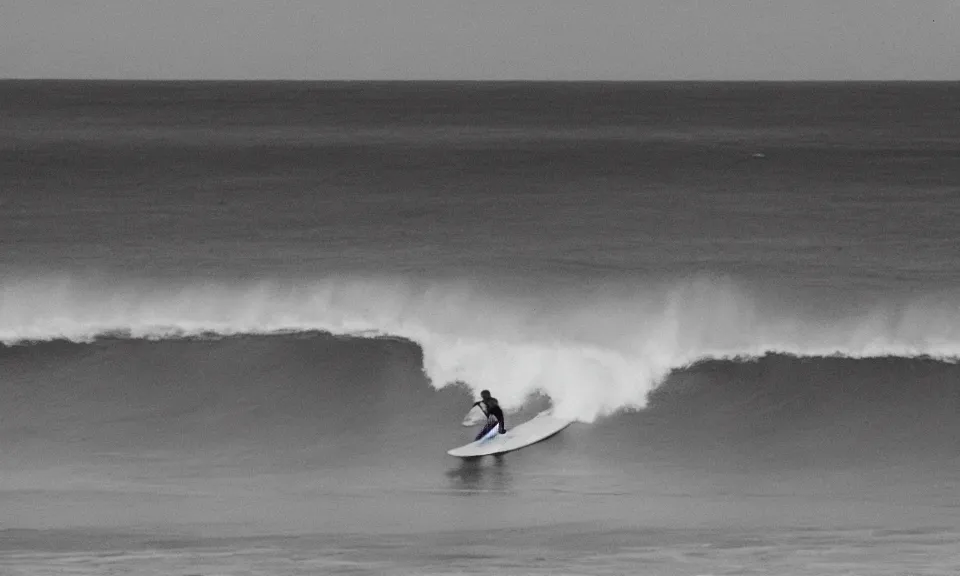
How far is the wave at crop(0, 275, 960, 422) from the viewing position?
18828 mm

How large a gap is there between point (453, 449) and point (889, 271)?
13719mm

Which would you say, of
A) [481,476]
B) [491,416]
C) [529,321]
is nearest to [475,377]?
[491,416]

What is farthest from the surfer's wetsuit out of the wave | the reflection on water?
the wave

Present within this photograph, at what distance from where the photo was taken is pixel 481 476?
14.8 metres

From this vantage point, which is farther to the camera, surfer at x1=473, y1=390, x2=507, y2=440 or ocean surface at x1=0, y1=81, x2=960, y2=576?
surfer at x1=473, y1=390, x2=507, y2=440

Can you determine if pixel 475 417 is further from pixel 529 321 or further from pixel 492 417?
pixel 529 321

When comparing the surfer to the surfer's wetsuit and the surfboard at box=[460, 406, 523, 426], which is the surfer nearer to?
the surfer's wetsuit

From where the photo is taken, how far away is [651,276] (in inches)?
1005

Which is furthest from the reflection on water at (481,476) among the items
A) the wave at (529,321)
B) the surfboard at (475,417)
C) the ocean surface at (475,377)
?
the wave at (529,321)

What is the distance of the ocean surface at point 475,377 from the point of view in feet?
41.3

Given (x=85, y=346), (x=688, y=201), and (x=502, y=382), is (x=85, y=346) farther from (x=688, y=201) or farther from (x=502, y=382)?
(x=688, y=201)

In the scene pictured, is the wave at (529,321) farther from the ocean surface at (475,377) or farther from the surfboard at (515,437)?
the surfboard at (515,437)

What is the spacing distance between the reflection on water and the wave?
221cm

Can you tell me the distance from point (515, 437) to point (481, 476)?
1270 mm
